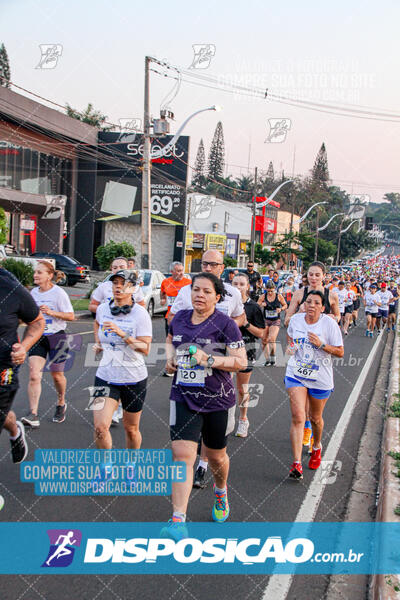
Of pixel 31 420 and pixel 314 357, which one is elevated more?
pixel 314 357

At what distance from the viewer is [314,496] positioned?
534 centimetres

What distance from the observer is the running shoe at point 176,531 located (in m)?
4.08

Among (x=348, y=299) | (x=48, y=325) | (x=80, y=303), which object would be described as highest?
(x=48, y=325)

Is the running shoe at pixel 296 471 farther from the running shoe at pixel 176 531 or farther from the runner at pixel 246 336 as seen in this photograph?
the running shoe at pixel 176 531

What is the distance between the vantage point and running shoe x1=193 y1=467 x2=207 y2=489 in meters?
5.39

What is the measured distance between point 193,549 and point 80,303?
18.0m

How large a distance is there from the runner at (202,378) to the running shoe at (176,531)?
0.01 meters

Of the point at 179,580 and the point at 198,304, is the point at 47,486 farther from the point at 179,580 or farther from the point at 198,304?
the point at 198,304

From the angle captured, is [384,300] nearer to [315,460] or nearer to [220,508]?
[315,460]

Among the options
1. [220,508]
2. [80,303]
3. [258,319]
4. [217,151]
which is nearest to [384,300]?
[80,303]

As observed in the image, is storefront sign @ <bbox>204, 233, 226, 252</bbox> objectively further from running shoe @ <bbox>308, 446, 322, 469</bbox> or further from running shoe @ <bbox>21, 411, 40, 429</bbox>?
running shoe @ <bbox>308, 446, 322, 469</bbox>

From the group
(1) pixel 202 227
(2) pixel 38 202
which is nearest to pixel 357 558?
(2) pixel 38 202

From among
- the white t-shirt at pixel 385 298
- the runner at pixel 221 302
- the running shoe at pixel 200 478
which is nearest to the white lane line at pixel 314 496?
the running shoe at pixel 200 478

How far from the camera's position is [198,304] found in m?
4.33
